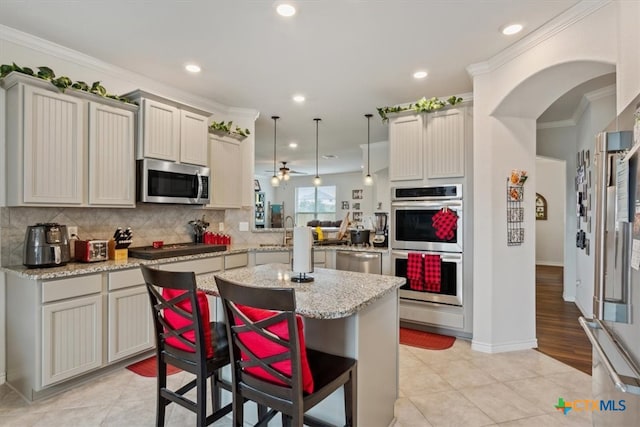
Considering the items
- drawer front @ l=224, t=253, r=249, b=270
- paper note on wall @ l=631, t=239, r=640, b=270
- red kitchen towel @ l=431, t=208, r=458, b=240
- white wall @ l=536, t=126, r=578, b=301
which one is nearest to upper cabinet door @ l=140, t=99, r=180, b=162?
drawer front @ l=224, t=253, r=249, b=270

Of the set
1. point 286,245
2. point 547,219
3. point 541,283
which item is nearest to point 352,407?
point 286,245

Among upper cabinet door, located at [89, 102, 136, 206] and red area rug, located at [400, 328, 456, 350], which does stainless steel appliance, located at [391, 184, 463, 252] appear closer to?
red area rug, located at [400, 328, 456, 350]

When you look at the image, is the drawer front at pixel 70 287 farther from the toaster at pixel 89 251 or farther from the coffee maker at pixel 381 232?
the coffee maker at pixel 381 232

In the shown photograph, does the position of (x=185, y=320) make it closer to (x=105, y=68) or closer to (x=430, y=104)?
(x=105, y=68)

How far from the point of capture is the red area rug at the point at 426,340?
11.4 feet

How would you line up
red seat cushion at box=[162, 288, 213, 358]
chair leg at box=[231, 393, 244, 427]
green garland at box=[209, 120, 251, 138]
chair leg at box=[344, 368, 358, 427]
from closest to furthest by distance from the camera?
1. chair leg at box=[231, 393, 244, 427]
2. chair leg at box=[344, 368, 358, 427]
3. red seat cushion at box=[162, 288, 213, 358]
4. green garland at box=[209, 120, 251, 138]

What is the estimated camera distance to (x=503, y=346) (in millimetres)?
3326

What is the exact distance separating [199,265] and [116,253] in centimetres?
77

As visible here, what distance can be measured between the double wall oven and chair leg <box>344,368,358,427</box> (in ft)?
7.75

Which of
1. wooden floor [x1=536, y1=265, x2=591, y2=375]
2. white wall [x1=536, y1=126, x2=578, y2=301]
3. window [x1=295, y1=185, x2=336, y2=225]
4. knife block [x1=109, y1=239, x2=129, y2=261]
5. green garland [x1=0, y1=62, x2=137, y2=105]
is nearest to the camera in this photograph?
green garland [x1=0, y1=62, x2=137, y2=105]

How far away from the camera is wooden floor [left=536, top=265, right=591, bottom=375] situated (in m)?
3.19

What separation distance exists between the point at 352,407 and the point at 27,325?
7.89 feet

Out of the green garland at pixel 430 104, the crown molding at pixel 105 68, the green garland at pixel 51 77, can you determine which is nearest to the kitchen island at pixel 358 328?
the green garland at pixel 51 77

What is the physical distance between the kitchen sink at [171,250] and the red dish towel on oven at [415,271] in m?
2.15
